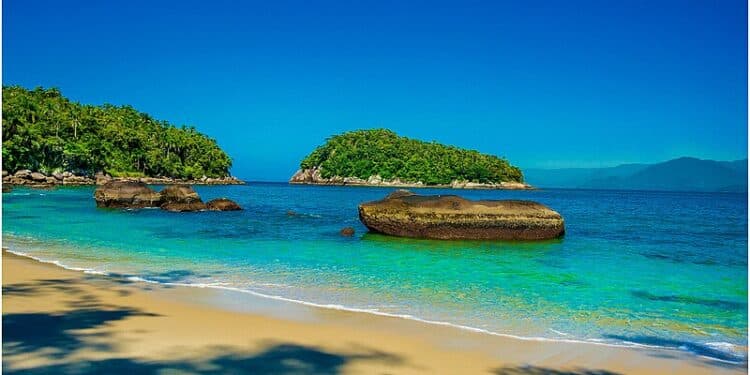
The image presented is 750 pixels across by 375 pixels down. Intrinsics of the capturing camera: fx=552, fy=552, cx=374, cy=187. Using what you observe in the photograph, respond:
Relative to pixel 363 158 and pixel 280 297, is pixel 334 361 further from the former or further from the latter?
pixel 363 158

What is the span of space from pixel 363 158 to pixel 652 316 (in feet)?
529

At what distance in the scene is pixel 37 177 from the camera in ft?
273

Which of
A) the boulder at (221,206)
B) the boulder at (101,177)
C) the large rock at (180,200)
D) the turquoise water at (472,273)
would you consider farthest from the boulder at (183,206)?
the boulder at (101,177)

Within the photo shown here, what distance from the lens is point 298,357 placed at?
6105 millimetres

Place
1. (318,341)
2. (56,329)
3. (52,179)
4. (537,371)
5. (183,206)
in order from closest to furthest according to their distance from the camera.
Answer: (537,371)
(56,329)
(318,341)
(183,206)
(52,179)

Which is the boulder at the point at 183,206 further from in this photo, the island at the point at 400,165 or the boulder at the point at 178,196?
the island at the point at 400,165

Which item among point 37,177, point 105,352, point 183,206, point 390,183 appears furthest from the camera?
point 390,183

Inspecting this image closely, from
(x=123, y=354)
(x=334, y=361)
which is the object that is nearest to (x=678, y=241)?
(x=334, y=361)

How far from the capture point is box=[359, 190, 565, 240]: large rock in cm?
2111

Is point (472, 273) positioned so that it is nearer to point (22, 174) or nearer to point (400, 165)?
point (22, 174)

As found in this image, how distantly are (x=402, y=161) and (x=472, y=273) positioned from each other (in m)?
152

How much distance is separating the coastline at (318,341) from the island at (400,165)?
15118 cm

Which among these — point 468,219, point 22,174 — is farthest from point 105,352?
point 22,174

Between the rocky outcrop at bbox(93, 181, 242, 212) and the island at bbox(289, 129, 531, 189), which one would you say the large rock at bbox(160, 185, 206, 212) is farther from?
the island at bbox(289, 129, 531, 189)
